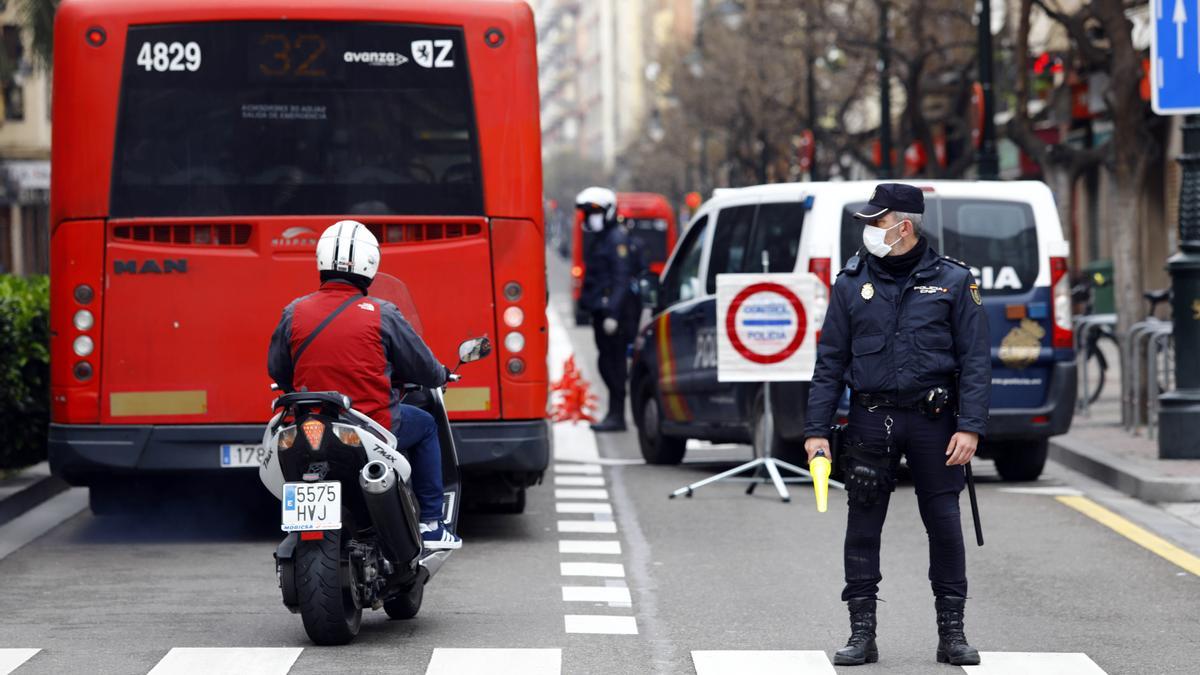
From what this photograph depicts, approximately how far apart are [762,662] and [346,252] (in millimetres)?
2199

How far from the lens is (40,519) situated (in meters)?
12.9

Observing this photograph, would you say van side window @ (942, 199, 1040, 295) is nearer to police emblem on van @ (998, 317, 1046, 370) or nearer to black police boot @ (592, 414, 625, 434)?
police emblem on van @ (998, 317, 1046, 370)

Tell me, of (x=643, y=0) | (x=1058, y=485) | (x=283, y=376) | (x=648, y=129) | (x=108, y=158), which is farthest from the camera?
(x=643, y=0)

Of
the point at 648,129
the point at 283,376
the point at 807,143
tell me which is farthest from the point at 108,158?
the point at 648,129

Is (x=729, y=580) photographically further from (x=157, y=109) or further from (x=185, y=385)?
(x=157, y=109)

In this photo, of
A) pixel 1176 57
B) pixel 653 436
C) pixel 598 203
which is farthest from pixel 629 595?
pixel 598 203

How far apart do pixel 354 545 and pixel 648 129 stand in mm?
87677

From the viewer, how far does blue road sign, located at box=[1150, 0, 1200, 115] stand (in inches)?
577

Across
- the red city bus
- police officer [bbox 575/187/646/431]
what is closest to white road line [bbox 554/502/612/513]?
the red city bus

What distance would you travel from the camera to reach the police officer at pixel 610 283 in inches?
727

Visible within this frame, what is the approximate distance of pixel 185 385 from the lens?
11414 millimetres

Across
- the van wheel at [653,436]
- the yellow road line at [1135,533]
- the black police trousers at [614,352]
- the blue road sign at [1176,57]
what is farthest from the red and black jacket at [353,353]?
the black police trousers at [614,352]

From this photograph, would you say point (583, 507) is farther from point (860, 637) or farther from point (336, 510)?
point (860, 637)

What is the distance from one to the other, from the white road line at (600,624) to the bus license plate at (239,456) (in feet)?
9.12
